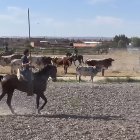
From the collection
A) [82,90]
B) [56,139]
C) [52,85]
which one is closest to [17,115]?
[56,139]

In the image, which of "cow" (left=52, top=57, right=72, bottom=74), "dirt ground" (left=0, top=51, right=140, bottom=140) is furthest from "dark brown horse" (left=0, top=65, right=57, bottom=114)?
"cow" (left=52, top=57, right=72, bottom=74)

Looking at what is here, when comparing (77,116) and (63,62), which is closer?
(77,116)

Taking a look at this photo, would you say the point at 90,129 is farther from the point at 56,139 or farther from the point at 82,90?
the point at 82,90

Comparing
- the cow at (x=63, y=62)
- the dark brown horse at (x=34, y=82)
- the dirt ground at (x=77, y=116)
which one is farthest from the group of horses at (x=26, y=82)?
the cow at (x=63, y=62)

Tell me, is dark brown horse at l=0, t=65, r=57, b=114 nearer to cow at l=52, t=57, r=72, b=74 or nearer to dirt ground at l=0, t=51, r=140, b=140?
dirt ground at l=0, t=51, r=140, b=140

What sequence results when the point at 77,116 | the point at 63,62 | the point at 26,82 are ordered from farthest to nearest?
1. the point at 63,62
2. the point at 26,82
3. the point at 77,116

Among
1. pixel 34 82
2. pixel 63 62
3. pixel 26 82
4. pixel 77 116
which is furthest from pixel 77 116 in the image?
pixel 63 62

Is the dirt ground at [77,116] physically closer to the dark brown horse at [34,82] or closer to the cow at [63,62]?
the dark brown horse at [34,82]

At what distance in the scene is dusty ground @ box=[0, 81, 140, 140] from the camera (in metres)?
12.5

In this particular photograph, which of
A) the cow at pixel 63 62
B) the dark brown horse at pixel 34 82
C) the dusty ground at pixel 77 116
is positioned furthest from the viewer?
the cow at pixel 63 62

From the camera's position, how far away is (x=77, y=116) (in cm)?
1636

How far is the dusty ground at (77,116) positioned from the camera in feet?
41.0

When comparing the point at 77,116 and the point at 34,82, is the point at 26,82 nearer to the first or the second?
the point at 34,82

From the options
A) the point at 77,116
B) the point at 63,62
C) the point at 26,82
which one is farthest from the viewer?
the point at 63,62
